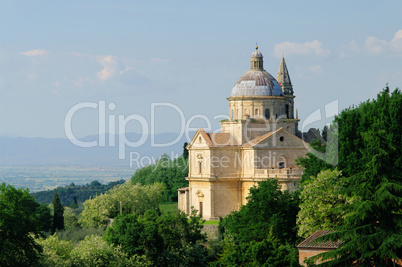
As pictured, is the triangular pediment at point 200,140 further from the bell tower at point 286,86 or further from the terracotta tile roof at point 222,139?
the bell tower at point 286,86

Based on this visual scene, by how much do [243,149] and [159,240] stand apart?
2139 cm

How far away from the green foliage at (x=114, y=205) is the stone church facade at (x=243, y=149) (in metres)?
3.99

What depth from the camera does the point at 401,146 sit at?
139ft

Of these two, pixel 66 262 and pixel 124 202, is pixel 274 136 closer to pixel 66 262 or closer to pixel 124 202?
pixel 124 202

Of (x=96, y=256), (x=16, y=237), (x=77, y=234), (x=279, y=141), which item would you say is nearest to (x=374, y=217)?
(x=96, y=256)

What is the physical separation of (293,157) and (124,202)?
1407cm

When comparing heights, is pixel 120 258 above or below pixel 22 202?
below

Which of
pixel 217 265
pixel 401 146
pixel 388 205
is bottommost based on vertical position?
pixel 217 265

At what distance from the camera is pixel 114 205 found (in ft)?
223

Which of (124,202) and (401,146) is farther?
(124,202)

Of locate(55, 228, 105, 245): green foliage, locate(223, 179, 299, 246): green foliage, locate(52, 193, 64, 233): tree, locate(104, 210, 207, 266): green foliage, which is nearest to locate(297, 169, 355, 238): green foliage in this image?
locate(223, 179, 299, 246): green foliage

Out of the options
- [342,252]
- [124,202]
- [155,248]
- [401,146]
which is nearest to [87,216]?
[124,202]

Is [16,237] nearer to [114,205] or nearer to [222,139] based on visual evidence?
[114,205]

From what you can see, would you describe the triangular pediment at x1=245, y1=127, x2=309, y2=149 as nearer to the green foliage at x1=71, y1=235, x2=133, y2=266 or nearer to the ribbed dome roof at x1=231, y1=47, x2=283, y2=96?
the ribbed dome roof at x1=231, y1=47, x2=283, y2=96
